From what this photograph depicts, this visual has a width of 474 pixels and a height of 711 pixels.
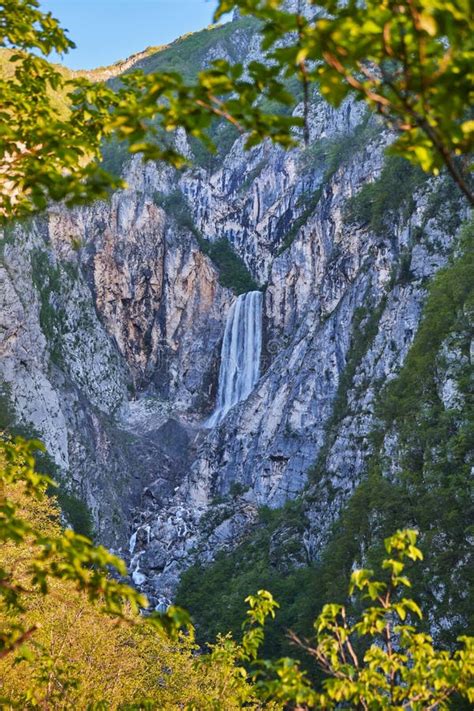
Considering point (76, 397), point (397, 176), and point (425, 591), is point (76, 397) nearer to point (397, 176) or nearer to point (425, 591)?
point (397, 176)

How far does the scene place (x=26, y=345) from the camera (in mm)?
53750

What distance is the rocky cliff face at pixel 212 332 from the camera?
155ft

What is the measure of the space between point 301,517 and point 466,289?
18.7 meters

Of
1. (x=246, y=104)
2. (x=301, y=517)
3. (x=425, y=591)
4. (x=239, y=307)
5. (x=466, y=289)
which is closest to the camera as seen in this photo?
(x=246, y=104)

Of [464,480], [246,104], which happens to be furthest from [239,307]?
[246,104]

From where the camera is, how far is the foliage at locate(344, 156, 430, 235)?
51.8 metres

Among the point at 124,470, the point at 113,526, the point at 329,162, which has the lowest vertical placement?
the point at 113,526

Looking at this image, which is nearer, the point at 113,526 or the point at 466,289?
the point at 466,289

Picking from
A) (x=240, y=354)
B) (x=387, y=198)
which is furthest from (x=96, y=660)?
(x=240, y=354)

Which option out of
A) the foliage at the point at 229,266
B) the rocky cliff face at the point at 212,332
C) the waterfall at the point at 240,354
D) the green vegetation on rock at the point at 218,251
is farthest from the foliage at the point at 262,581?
the green vegetation on rock at the point at 218,251

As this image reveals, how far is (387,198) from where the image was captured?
178ft

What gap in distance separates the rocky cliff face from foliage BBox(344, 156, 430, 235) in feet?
0.94

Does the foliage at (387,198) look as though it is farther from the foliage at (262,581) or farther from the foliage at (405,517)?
the foliage at (262,581)

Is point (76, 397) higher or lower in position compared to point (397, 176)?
lower
